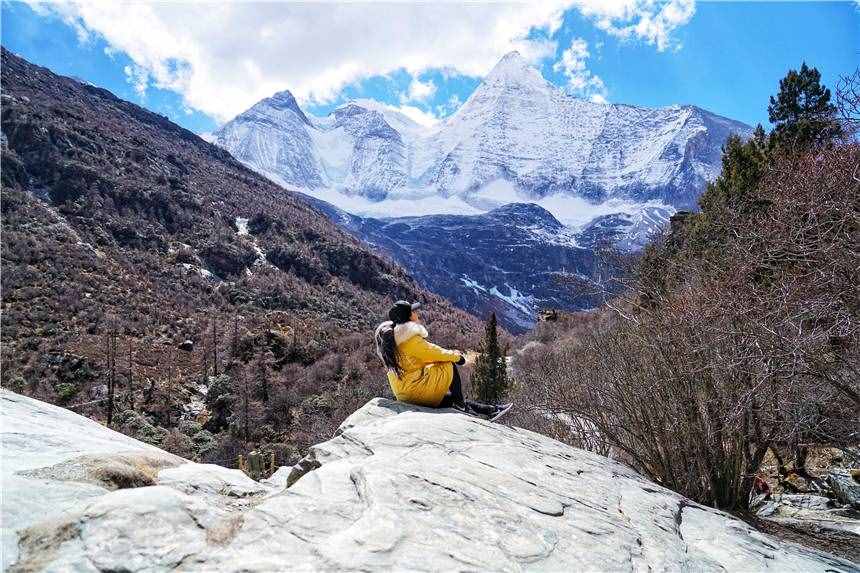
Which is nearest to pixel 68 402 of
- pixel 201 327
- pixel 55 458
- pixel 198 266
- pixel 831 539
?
pixel 201 327

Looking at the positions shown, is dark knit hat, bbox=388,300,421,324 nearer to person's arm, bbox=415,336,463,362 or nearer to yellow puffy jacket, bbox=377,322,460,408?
yellow puffy jacket, bbox=377,322,460,408

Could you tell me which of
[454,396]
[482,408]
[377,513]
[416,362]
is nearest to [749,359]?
[482,408]

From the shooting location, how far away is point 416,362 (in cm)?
679

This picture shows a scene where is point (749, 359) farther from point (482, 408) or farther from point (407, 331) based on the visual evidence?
point (407, 331)

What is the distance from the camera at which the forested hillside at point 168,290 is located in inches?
1644

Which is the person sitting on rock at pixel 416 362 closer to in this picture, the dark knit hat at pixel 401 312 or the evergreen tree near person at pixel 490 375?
the dark knit hat at pixel 401 312

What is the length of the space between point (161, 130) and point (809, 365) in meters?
194

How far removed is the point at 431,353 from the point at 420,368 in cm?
36

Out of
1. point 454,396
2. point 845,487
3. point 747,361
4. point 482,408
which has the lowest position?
point 845,487

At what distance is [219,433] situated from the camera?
3962 centimetres

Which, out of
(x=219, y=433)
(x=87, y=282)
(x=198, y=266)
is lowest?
(x=219, y=433)

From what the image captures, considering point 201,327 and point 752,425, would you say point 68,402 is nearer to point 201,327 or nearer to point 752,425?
point 201,327

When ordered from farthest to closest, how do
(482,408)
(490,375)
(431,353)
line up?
(490,375) < (482,408) < (431,353)

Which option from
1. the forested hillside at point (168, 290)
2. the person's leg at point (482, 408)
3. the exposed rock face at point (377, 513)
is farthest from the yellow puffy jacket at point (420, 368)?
the forested hillside at point (168, 290)
